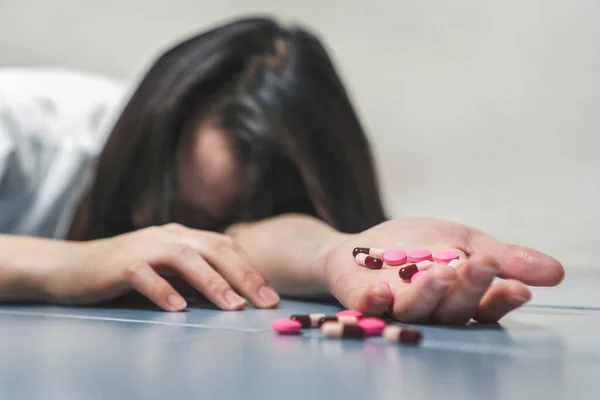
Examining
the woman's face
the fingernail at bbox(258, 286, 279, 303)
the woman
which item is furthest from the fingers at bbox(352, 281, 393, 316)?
the woman's face

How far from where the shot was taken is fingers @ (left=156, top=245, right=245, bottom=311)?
645 millimetres

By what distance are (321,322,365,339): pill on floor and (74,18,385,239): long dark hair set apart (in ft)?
2.32

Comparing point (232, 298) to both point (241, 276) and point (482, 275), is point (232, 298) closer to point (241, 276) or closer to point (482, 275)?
point (241, 276)

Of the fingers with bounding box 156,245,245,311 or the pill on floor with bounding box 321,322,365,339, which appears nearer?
the pill on floor with bounding box 321,322,365,339

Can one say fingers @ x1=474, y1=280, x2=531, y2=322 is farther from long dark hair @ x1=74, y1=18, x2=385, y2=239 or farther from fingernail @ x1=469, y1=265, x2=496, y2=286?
long dark hair @ x1=74, y1=18, x2=385, y2=239

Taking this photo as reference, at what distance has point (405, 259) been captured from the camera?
0.58 m

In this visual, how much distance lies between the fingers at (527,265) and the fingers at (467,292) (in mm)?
47

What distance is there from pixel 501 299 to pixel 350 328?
13 cm

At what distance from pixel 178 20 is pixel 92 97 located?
2.22 ft

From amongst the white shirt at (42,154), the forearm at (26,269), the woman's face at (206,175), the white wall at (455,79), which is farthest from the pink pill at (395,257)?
the white wall at (455,79)

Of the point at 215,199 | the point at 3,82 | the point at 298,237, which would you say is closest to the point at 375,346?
the point at 298,237

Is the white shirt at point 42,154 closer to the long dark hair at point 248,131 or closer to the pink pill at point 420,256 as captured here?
the long dark hair at point 248,131

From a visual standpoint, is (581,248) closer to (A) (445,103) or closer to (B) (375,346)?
(A) (445,103)

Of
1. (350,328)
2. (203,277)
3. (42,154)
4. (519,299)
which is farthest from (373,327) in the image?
(42,154)
